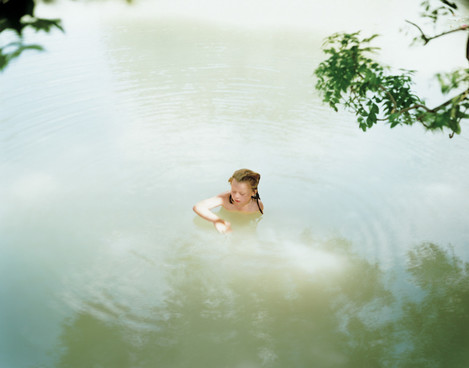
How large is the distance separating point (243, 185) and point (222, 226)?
1.80 ft

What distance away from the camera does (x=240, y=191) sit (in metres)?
4.54

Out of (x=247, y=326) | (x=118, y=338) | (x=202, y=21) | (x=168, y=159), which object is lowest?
(x=118, y=338)

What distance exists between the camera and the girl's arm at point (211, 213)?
465 cm

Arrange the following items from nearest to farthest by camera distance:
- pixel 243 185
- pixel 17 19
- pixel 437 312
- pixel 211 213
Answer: pixel 17 19, pixel 437 312, pixel 243 185, pixel 211 213

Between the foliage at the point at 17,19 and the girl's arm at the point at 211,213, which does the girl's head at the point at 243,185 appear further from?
the foliage at the point at 17,19

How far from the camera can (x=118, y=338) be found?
3.56 meters

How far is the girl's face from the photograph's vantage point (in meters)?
4.51

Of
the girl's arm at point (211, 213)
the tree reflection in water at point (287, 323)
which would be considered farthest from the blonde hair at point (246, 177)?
the tree reflection in water at point (287, 323)

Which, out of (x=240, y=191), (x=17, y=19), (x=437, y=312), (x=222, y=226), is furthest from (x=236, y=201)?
(x=17, y=19)

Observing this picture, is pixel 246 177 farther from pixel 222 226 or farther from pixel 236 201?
pixel 222 226

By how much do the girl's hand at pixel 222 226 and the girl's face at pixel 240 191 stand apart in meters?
0.29

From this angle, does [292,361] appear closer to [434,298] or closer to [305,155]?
[434,298]

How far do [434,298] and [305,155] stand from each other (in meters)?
3.08

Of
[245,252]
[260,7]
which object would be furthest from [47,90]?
[260,7]
